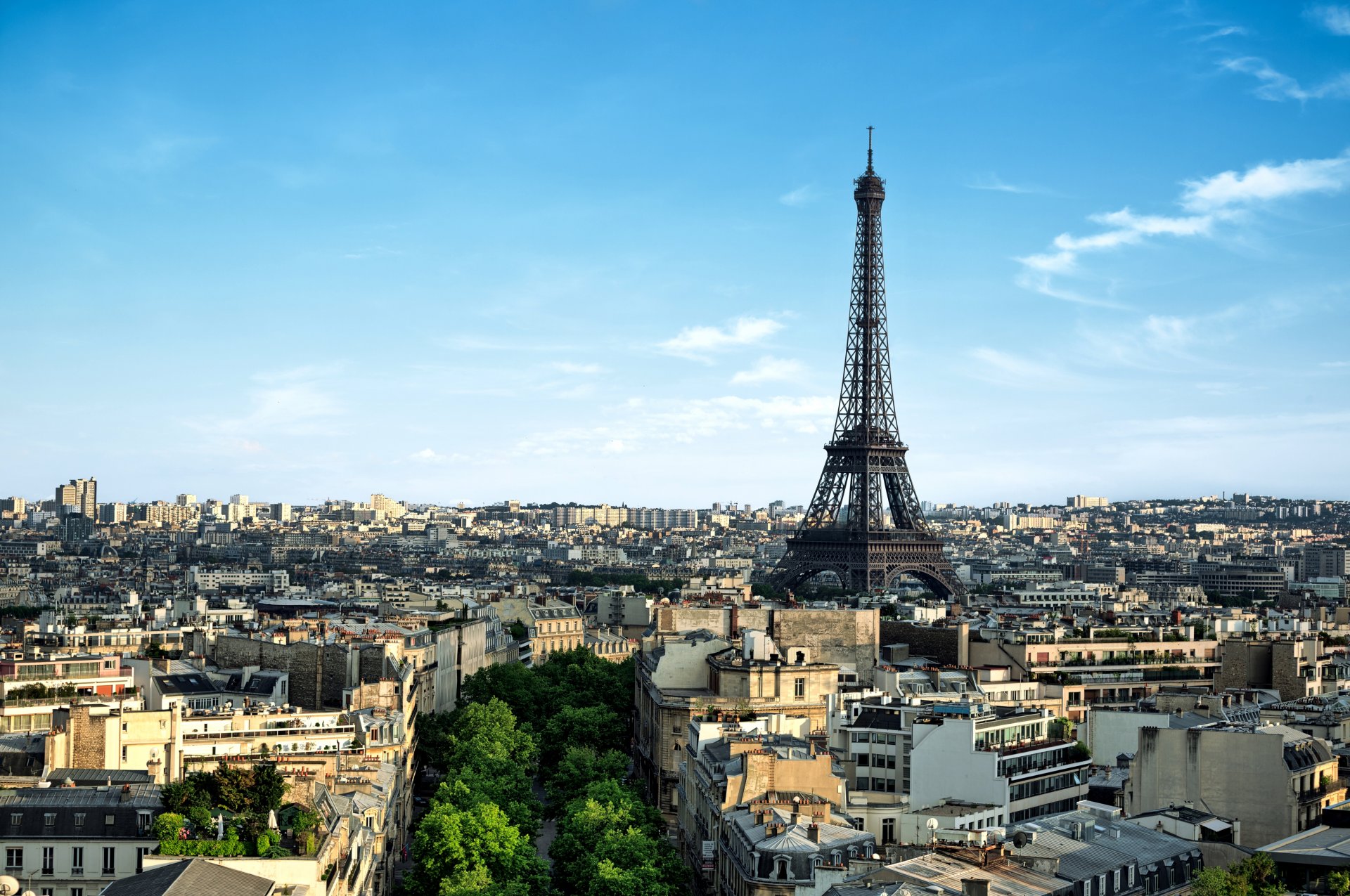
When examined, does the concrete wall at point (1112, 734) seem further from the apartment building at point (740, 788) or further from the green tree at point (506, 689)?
the green tree at point (506, 689)

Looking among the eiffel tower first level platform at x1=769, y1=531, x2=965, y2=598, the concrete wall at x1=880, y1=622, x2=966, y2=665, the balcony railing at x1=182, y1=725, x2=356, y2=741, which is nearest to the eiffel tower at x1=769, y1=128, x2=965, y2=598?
the eiffel tower first level platform at x1=769, y1=531, x2=965, y2=598

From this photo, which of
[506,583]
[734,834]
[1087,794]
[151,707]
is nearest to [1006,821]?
[1087,794]

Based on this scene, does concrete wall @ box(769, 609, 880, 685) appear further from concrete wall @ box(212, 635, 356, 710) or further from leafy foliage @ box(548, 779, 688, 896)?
leafy foliage @ box(548, 779, 688, 896)

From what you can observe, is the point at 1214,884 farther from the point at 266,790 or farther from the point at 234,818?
the point at 234,818

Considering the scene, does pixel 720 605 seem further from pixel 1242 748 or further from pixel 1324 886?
pixel 1324 886

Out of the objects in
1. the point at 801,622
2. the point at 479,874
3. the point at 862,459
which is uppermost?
the point at 862,459

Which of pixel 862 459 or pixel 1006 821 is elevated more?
pixel 862 459

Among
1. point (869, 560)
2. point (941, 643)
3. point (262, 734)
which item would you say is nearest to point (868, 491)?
point (869, 560)
